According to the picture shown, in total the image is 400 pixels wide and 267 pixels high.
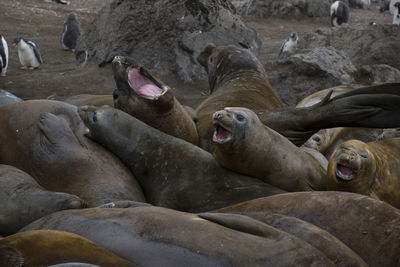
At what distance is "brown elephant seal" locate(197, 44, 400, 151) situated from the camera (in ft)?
12.9

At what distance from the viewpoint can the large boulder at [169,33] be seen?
7.55 metres

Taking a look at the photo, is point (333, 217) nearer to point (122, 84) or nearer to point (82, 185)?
point (82, 185)

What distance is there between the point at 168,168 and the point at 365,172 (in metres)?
1.25

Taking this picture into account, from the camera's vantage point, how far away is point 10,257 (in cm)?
210

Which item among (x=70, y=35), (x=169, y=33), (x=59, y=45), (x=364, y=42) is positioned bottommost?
(x=59, y=45)

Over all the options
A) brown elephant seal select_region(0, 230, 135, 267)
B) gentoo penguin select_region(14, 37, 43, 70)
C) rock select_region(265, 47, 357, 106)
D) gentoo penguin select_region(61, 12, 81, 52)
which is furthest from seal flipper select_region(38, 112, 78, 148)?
gentoo penguin select_region(61, 12, 81, 52)

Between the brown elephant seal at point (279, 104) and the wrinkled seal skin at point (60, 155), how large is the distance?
92 cm

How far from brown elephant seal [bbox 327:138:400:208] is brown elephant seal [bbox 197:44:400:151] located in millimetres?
239

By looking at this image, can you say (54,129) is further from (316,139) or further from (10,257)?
(316,139)

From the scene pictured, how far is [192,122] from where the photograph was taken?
15.3 ft

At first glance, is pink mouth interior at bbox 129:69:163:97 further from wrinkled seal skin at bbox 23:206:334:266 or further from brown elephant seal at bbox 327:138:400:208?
wrinkled seal skin at bbox 23:206:334:266

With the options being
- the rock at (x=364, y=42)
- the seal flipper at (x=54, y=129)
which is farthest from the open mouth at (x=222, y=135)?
the rock at (x=364, y=42)

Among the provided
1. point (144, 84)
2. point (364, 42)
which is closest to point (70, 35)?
point (364, 42)

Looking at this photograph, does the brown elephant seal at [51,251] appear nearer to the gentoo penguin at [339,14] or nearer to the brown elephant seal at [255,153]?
the brown elephant seal at [255,153]
